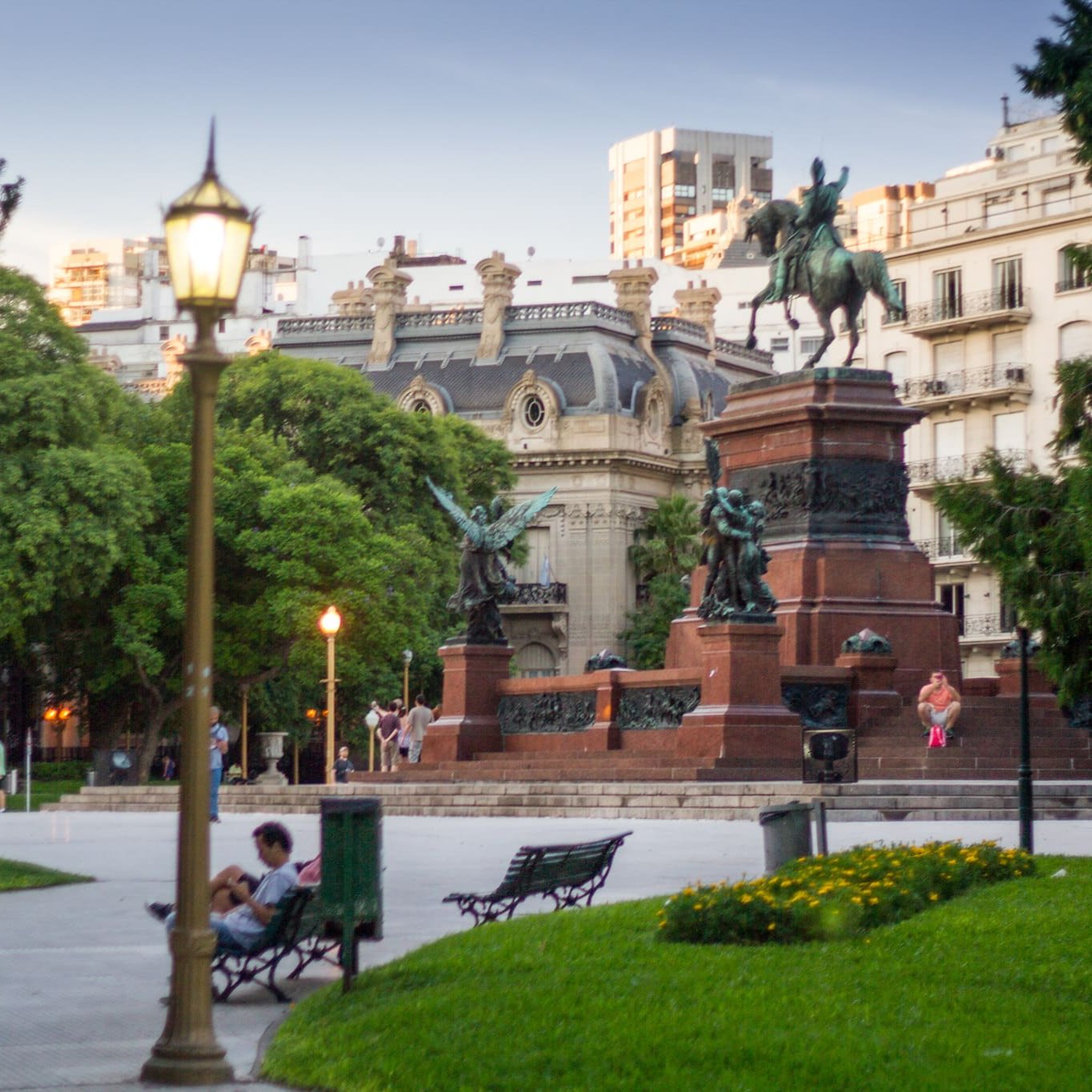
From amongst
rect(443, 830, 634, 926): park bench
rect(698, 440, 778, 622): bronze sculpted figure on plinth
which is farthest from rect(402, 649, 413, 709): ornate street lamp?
rect(443, 830, 634, 926): park bench

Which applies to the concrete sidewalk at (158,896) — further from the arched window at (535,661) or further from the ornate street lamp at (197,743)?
the arched window at (535,661)

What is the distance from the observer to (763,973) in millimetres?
11570

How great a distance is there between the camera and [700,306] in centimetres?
9719

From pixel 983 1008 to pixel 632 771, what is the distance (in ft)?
69.3

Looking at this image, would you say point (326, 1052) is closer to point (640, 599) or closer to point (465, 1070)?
point (465, 1070)

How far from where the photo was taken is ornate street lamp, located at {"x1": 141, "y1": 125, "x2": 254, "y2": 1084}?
9.78m

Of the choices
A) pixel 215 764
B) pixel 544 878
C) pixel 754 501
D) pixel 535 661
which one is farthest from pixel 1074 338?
pixel 544 878

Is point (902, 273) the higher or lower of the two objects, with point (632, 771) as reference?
higher

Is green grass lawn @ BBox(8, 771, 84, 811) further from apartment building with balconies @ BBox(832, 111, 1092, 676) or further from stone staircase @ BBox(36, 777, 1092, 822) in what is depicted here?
apartment building with balconies @ BBox(832, 111, 1092, 676)

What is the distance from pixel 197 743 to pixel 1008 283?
6517 centimetres

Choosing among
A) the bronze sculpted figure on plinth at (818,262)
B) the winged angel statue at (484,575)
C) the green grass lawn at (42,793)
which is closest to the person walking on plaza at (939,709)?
the bronze sculpted figure on plinth at (818,262)

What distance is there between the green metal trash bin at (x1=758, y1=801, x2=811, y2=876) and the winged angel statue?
2075 centimetres

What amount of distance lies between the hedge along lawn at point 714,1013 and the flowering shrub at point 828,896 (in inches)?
7.1

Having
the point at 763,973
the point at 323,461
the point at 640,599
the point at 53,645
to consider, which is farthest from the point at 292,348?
the point at 763,973
